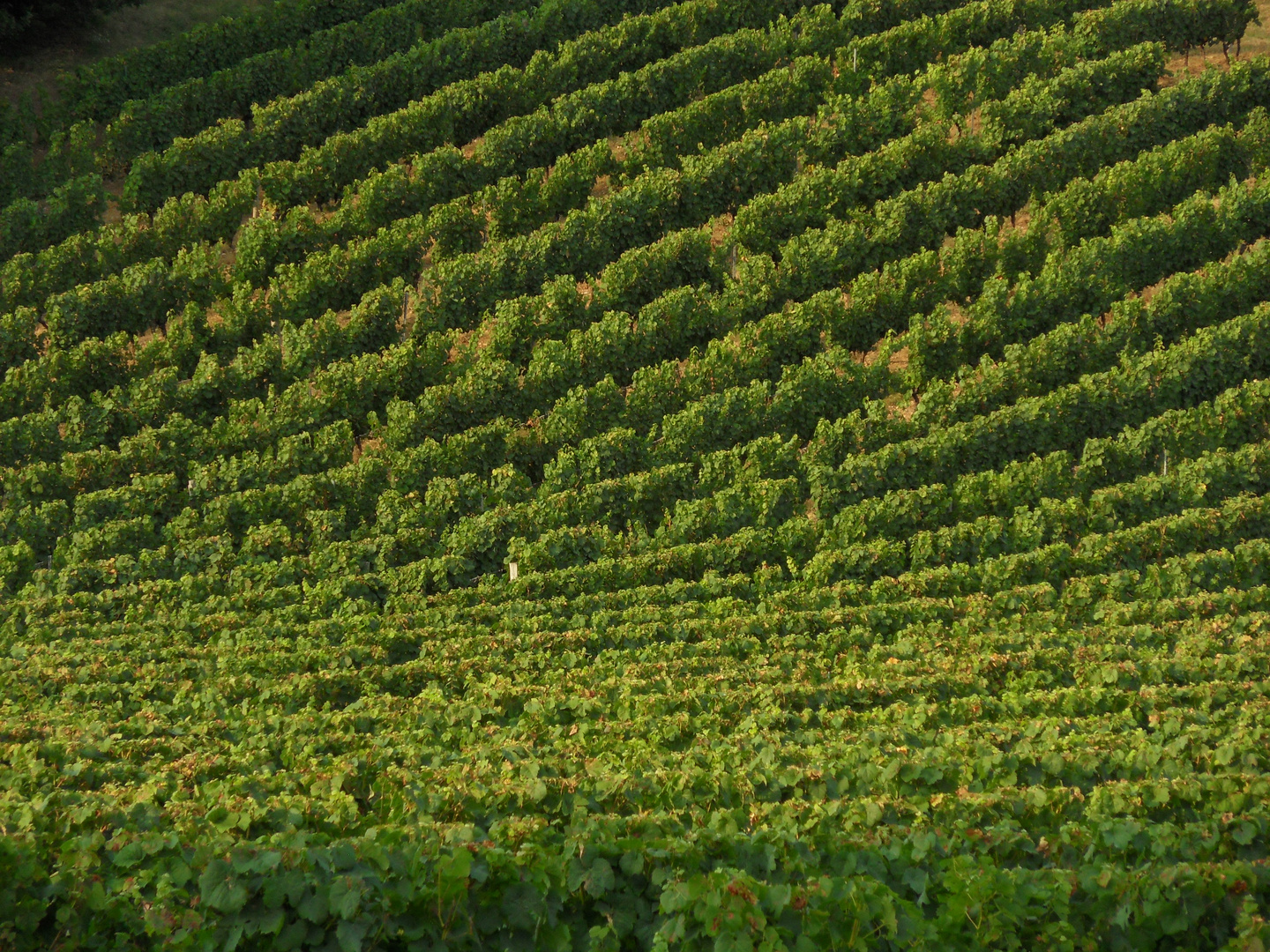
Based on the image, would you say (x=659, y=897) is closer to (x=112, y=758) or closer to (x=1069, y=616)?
(x=112, y=758)

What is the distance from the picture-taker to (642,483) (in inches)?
771

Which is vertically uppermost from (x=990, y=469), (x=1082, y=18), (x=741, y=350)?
(x=1082, y=18)

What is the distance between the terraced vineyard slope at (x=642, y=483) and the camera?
761 cm

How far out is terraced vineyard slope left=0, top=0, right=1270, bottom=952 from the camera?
761 cm

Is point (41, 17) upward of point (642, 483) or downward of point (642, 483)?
upward

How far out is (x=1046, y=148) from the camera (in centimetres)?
2656

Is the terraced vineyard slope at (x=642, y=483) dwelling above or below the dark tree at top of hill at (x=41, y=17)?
below

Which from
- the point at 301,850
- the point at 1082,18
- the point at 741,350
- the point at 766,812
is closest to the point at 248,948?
the point at 301,850

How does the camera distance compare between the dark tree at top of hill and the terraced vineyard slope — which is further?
the dark tree at top of hill

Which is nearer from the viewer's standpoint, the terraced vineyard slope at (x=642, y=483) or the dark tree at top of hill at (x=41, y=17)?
the terraced vineyard slope at (x=642, y=483)

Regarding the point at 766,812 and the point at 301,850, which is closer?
the point at 301,850

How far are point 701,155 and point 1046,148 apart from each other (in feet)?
25.4

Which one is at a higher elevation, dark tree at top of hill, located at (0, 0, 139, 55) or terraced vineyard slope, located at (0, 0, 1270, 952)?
dark tree at top of hill, located at (0, 0, 139, 55)

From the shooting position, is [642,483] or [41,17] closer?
[642,483]
